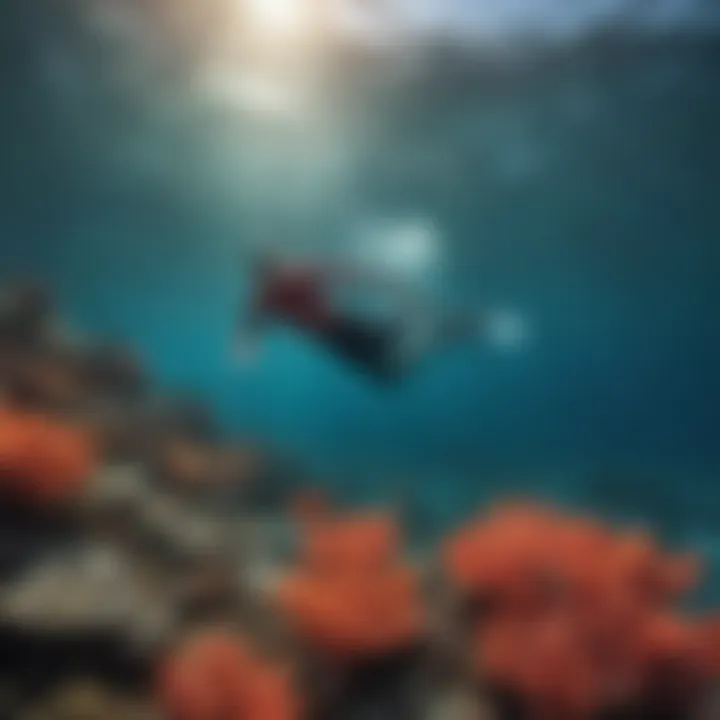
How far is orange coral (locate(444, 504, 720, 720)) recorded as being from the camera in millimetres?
1752

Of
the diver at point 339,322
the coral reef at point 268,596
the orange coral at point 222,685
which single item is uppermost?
the diver at point 339,322

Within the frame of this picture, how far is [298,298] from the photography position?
6.44ft

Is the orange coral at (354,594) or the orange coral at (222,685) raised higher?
the orange coral at (354,594)

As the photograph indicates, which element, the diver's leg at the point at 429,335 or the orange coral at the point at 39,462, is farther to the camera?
the diver's leg at the point at 429,335

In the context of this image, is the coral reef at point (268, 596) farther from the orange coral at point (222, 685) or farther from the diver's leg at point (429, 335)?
the diver's leg at point (429, 335)

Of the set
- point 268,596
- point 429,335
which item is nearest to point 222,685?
point 268,596

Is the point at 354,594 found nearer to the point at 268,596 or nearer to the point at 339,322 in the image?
the point at 268,596

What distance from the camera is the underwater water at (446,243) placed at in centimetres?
198

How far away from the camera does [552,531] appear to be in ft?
6.23

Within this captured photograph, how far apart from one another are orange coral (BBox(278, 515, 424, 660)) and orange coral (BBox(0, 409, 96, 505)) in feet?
1.25

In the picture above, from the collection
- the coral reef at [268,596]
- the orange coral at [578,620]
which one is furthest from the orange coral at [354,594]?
the orange coral at [578,620]

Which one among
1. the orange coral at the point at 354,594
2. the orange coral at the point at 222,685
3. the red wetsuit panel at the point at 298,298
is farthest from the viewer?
the red wetsuit panel at the point at 298,298

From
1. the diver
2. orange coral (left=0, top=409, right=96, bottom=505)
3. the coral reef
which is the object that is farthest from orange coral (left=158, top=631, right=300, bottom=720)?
the diver

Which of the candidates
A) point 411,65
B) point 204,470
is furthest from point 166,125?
point 204,470
